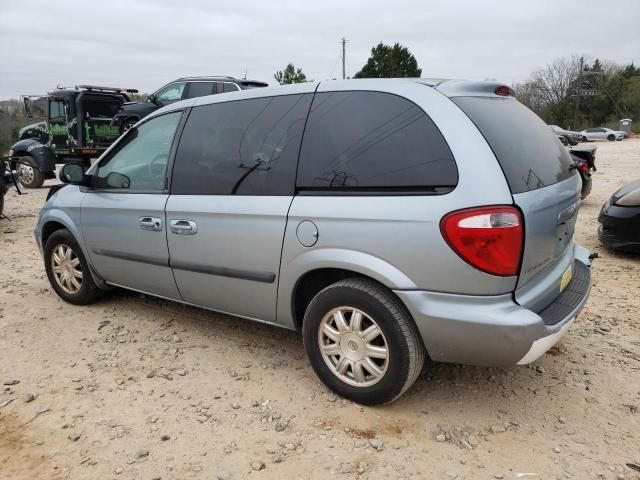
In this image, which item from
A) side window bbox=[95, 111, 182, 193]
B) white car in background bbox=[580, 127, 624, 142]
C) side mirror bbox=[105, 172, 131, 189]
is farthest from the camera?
white car in background bbox=[580, 127, 624, 142]

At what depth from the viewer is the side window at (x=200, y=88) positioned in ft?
36.3

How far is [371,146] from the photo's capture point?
2.51 meters

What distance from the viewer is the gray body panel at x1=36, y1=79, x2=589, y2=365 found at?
224cm

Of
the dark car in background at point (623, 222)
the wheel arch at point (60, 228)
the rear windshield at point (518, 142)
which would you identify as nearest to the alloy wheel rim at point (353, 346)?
the rear windshield at point (518, 142)

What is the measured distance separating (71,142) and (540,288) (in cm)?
1366

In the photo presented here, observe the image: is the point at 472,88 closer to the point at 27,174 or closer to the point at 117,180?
the point at 117,180

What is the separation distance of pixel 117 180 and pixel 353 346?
7.50ft

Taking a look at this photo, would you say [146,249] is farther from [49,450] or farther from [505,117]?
[505,117]

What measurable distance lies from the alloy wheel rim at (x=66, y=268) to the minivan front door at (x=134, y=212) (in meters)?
0.34

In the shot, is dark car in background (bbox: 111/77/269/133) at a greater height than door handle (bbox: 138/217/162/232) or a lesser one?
greater

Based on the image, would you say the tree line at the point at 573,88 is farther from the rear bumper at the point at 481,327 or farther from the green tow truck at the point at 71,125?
the rear bumper at the point at 481,327

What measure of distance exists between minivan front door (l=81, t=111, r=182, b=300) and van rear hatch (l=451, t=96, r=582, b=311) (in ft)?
6.87

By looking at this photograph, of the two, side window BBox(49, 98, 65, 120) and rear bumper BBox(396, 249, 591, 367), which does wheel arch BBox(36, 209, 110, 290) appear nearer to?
rear bumper BBox(396, 249, 591, 367)

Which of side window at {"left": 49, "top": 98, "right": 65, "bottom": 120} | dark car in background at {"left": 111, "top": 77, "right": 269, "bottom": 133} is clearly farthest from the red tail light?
side window at {"left": 49, "top": 98, "right": 65, "bottom": 120}
